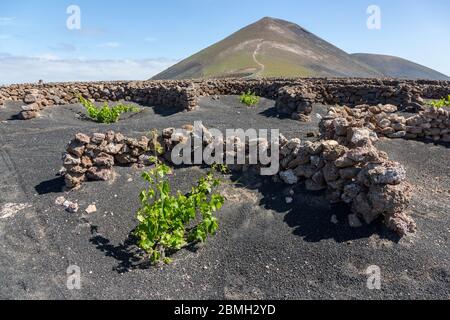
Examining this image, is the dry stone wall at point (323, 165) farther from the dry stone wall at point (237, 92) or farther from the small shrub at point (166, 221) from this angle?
the dry stone wall at point (237, 92)

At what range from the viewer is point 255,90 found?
2133cm

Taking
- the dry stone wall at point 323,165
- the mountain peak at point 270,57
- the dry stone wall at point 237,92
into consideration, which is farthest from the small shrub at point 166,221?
the mountain peak at point 270,57

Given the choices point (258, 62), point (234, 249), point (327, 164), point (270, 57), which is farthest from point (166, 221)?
point (270, 57)

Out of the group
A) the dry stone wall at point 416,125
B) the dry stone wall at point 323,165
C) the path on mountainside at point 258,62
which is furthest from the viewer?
the path on mountainside at point 258,62

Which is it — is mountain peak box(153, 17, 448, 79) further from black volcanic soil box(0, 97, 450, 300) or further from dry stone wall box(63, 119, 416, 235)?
black volcanic soil box(0, 97, 450, 300)

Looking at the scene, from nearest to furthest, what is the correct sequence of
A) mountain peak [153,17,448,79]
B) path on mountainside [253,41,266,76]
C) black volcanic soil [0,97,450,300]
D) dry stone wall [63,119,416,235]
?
black volcanic soil [0,97,450,300] < dry stone wall [63,119,416,235] < path on mountainside [253,41,266,76] < mountain peak [153,17,448,79]

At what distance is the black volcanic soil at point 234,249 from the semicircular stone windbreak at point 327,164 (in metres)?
0.22

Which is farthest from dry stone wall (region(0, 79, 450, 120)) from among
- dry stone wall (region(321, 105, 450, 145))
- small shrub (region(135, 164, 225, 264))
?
small shrub (region(135, 164, 225, 264))

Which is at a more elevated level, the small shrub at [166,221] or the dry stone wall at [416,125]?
the dry stone wall at [416,125]

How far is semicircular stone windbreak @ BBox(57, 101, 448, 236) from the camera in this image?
5.86 m

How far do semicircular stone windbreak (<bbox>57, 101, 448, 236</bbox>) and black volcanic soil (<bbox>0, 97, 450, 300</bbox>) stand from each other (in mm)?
218

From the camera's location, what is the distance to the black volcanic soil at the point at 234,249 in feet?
16.6
